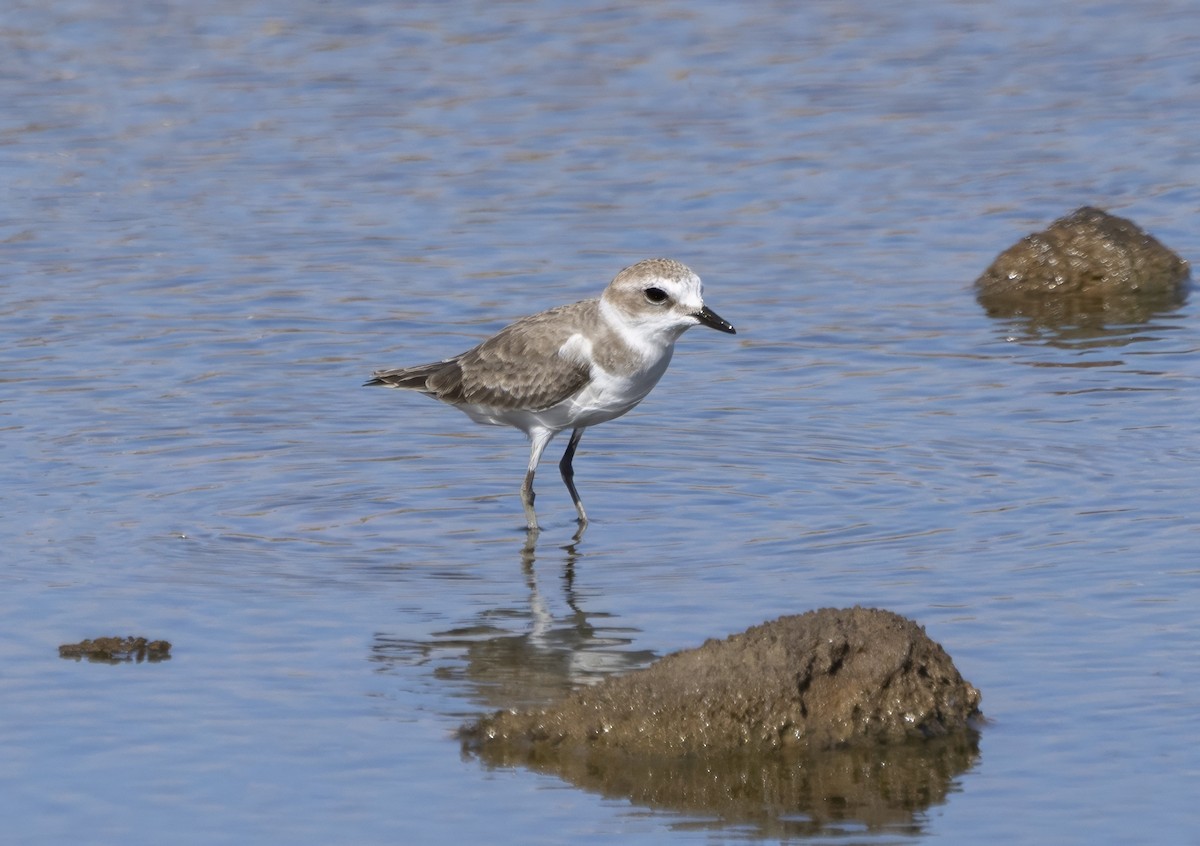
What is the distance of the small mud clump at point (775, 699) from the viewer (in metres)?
8.14

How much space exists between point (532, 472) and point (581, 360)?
751mm

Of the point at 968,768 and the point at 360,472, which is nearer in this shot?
the point at 968,768

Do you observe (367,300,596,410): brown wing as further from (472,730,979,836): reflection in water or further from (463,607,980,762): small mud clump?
(472,730,979,836): reflection in water

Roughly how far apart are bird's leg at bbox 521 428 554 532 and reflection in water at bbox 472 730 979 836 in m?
3.72

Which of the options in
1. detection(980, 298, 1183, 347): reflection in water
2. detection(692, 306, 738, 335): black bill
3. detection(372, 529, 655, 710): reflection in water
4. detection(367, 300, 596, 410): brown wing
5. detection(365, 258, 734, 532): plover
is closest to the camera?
detection(372, 529, 655, 710): reflection in water

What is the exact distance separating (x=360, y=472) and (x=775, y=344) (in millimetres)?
3966

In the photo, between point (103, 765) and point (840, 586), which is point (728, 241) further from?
point (103, 765)

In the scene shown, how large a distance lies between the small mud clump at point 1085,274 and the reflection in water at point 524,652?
24.0ft

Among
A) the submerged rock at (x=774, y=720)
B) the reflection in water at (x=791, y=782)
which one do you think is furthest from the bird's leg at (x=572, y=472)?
the reflection in water at (x=791, y=782)

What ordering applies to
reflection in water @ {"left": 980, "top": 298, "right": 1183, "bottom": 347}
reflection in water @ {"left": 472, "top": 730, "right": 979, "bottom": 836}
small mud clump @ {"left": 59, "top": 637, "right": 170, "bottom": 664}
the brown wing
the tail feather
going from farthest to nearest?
reflection in water @ {"left": 980, "top": 298, "right": 1183, "bottom": 347}
the tail feather
the brown wing
small mud clump @ {"left": 59, "top": 637, "right": 170, "bottom": 664}
reflection in water @ {"left": 472, "top": 730, "right": 979, "bottom": 836}

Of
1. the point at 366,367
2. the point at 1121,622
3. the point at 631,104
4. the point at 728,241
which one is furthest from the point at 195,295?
the point at 1121,622

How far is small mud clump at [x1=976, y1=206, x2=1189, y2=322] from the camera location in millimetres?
16562

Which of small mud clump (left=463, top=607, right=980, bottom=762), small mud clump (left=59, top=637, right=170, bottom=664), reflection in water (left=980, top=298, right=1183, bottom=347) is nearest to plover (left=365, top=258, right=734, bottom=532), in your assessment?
small mud clump (left=59, top=637, right=170, bottom=664)

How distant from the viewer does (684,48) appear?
950 inches
